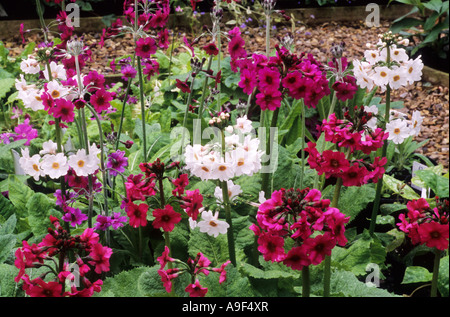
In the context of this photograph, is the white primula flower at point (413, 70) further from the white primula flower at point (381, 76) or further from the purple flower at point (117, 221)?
the purple flower at point (117, 221)

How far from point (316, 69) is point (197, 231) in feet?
2.25

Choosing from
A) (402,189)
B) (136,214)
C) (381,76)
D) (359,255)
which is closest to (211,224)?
(136,214)

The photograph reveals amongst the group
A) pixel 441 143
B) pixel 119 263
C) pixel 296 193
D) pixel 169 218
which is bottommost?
pixel 441 143

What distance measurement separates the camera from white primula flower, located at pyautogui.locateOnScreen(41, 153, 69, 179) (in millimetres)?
1492

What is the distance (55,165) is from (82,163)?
0.25ft

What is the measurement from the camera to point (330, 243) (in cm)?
118

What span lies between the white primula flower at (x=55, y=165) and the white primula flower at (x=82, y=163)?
0.07ft

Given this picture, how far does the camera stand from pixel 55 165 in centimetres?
150

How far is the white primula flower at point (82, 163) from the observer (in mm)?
1503

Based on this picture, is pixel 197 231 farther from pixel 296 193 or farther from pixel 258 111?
pixel 258 111

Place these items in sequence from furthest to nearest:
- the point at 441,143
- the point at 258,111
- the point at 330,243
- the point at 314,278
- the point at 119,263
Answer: the point at 441,143 → the point at 258,111 → the point at 119,263 → the point at 314,278 → the point at 330,243

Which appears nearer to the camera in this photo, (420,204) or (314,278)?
(420,204)

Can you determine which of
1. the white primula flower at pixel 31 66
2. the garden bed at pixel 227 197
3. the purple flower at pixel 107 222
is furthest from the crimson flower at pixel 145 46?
the purple flower at pixel 107 222
